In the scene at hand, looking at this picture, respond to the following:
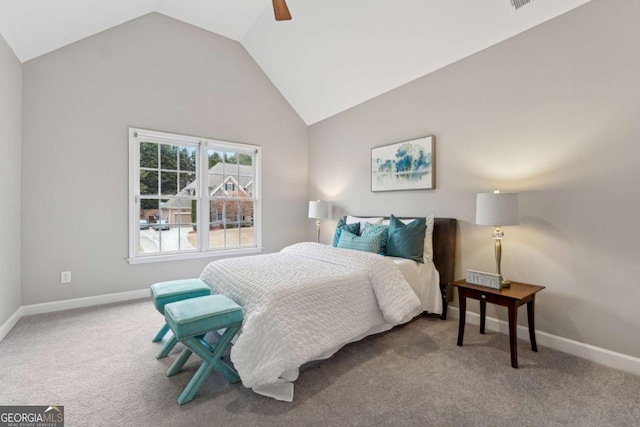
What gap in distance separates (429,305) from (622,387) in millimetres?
1399

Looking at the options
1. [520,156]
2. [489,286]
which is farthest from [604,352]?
[520,156]

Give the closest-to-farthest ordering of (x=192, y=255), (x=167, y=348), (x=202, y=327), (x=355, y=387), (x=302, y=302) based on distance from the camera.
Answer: (x=202, y=327)
(x=355, y=387)
(x=302, y=302)
(x=167, y=348)
(x=192, y=255)

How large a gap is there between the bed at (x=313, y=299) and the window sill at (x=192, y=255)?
149cm

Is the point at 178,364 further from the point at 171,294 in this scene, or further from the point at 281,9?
the point at 281,9

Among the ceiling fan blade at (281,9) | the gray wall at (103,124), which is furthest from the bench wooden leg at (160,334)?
the ceiling fan blade at (281,9)

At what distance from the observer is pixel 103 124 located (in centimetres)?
340

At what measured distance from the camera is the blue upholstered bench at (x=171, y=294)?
7.39 ft

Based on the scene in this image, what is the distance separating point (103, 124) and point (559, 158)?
464 cm

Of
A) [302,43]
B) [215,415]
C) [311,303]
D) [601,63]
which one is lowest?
[215,415]

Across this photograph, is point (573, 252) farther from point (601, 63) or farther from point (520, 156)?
point (601, 63)

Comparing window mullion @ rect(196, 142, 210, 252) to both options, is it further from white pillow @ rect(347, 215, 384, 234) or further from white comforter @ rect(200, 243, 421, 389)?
white pillow @ rect(347, 215, 384, 234)

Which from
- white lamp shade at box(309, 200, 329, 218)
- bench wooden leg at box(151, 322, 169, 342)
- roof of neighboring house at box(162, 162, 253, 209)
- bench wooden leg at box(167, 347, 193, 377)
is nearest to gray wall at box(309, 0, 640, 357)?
white lamp shade at box(309, 200, 329, 218)

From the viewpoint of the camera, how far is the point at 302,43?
3.77 m

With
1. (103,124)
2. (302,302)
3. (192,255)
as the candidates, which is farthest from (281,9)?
(192,255)
